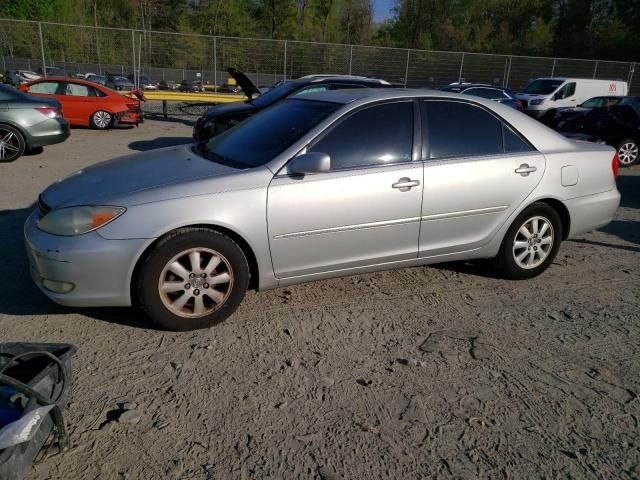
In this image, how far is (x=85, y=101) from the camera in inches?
520

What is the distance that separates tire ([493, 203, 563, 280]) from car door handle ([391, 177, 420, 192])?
1066 mm

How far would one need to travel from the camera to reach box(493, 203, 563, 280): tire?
4.23 m

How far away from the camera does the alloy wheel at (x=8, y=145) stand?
28.5 feet

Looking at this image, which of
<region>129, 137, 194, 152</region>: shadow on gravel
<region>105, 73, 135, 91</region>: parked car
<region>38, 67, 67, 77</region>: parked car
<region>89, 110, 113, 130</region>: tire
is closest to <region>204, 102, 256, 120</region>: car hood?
<region>129, 137, 194, 152</region>: shadow on gravel

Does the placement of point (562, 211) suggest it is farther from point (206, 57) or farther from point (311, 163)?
point (206, 57)

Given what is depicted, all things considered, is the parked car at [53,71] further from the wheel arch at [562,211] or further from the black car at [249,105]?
the wheel arch at [562,211]

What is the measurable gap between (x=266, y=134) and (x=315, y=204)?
864mm

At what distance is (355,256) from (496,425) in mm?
1500

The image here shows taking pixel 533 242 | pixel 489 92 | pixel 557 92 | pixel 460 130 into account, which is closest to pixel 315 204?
pixel 460 130

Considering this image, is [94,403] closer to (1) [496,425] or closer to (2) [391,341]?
(2) [391,341]

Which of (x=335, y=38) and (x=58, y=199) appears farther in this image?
(x=335, y=38)

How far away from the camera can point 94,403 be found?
2.63 m

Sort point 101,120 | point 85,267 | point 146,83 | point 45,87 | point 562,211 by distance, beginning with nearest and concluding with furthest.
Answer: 1. point 85,267
2. point 562,211
3. point 45,87
4. point 101,120
5. point 146,83

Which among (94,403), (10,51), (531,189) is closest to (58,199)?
(94,403)
